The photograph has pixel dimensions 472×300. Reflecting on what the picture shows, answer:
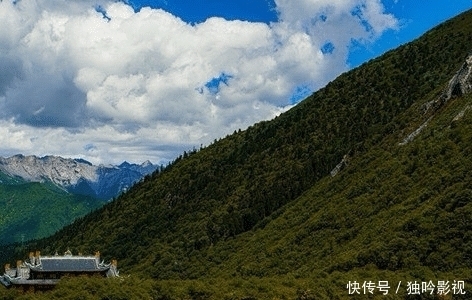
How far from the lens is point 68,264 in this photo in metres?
117

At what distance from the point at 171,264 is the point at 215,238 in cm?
1563

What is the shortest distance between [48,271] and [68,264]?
4836 mm

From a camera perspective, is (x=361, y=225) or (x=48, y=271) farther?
(x=361, y=225)

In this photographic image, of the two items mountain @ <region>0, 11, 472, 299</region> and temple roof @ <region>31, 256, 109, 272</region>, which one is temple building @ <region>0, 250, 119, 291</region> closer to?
→ temple roof @ <region>31, 256, 109, 272</region>

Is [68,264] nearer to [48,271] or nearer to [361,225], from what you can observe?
[48,271]

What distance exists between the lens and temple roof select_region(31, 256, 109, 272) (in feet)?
373

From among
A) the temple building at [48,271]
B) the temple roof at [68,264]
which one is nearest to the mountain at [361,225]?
the temple roof at [68,264]

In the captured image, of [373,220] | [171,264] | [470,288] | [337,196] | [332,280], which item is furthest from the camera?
[171,264]

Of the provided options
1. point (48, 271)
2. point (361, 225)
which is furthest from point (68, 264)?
point (361, 225)

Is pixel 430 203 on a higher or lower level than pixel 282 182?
lower

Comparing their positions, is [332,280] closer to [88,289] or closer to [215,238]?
[88,289]

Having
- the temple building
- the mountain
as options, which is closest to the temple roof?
the temple building

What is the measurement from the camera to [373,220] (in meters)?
114

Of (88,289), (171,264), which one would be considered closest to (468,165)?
(88,289)
